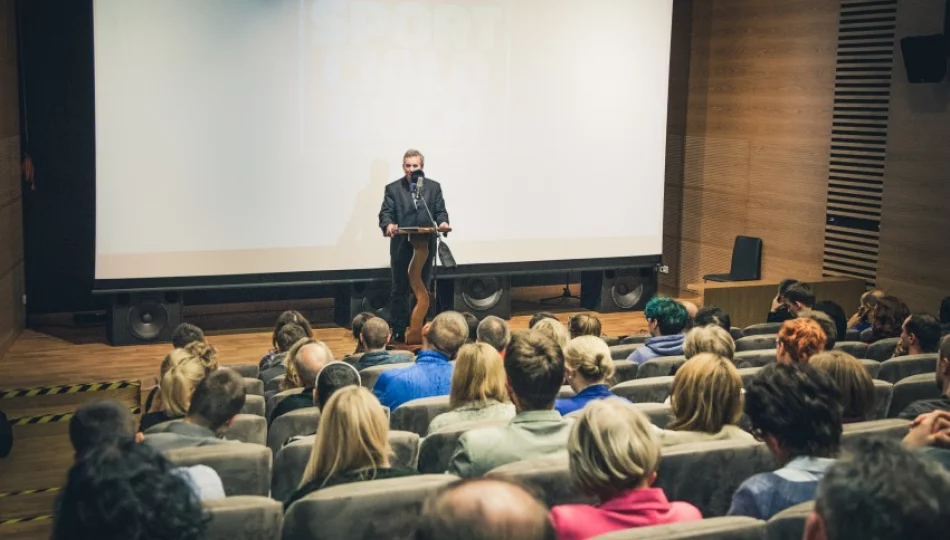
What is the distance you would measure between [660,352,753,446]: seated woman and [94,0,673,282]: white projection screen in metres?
5.90

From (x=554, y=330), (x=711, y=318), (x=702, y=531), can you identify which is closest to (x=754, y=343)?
(x=711, y=318)

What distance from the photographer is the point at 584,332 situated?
5527 millimetres

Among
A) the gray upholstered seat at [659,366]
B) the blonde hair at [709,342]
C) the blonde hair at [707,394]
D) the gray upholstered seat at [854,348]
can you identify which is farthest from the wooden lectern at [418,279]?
the blonde hair at [707,394]

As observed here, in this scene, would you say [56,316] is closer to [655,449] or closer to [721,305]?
[721,305]

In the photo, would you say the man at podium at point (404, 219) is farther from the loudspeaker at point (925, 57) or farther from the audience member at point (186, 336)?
the loudspeaker at point (925, 57)

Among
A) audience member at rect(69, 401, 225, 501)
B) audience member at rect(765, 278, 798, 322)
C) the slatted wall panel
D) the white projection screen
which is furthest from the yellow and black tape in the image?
the slatted wall panel

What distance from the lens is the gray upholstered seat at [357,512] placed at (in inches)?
104

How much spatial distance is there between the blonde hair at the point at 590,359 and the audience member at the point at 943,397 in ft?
3.51

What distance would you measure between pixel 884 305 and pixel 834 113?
3698 mm

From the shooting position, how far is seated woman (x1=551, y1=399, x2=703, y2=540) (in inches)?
95.7

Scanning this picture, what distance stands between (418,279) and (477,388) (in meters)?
4.45

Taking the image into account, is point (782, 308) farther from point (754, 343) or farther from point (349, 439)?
point (349, 439)

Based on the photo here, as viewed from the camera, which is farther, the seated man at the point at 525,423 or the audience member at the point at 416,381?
the audience member at the point at 416,381

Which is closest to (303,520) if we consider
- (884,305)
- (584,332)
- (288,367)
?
(288,367)
